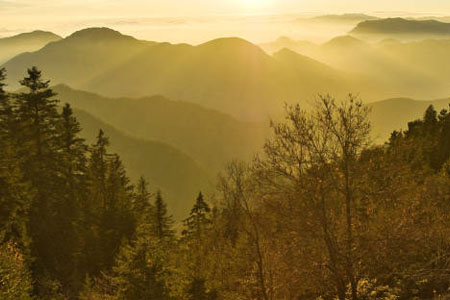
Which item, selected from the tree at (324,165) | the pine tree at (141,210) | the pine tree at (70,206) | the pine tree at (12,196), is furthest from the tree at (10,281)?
the pine tree at (141,210)

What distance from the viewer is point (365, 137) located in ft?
69.6

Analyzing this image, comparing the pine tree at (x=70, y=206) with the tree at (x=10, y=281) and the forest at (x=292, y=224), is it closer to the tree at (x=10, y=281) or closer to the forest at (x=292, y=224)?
the forest at (x=292, y=224)

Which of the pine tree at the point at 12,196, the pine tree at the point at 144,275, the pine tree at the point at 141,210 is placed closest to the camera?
the pine tree at the point at 144,275

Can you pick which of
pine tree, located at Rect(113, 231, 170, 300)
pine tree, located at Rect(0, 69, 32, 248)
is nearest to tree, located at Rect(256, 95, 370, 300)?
pine tree, located at Rect(113, 231, 170, 300)

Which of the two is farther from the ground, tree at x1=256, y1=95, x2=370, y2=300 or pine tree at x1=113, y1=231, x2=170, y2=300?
tree at x1=256, y1=95, x2=370, y2=300

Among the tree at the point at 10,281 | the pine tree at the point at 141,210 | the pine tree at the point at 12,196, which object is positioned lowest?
the pine tree at the point at 141,210

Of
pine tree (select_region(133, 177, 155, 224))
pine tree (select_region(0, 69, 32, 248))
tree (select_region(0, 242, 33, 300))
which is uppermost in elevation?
pine tree (select_region(0, 69, 32, 248))

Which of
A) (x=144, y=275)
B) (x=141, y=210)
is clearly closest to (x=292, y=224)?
(x=144, y=275)

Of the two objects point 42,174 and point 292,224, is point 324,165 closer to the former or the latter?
point 292,224

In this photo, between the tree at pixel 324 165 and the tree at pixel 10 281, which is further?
the tree at pixel 10 281

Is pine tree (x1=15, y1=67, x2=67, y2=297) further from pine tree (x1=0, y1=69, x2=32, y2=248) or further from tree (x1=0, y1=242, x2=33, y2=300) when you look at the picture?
tree (x1=0, y1=242, x2=33, y2=300)

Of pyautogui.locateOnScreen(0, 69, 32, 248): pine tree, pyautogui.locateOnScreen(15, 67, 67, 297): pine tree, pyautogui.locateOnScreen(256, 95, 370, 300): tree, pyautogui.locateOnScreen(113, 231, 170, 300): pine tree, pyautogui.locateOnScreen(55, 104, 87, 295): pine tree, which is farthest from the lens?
pyautogui.locateOnScreen(55, 104, 87, 295): pine tree

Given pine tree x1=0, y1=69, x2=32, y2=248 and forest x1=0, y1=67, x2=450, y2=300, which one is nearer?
forest x1=0, y1=67, x2=450, y2=300

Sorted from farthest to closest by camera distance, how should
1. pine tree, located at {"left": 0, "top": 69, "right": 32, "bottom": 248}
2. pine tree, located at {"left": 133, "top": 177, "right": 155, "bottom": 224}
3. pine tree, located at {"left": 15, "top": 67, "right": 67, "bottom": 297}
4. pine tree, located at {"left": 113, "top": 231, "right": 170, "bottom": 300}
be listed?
pine tree, located at {"left": 133, "top": 177, "right": 155, "bottom": 224}
pine tree, located at {"left": 15, "top": 67, "right": 67, "bottom": 297}
pine tree, located at {"left": 0, "top": 69, "right": 32, "bottom": 248}
pine tree, located at {"left": 113, "top": 231, "right": 170, "bottom": 300}
